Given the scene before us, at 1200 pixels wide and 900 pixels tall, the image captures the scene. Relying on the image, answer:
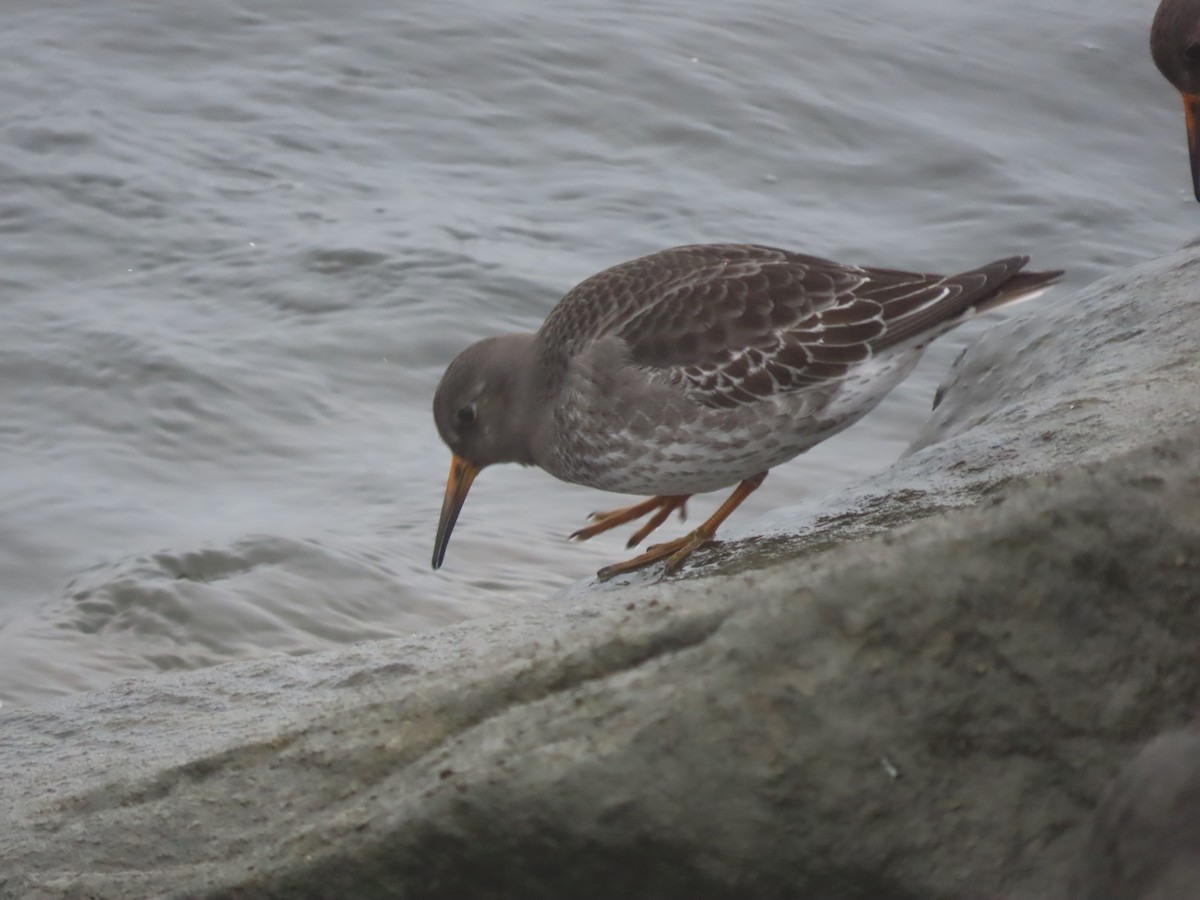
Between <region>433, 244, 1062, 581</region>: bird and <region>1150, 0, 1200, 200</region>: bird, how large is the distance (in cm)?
256

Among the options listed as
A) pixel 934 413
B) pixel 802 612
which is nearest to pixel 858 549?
pixel 802 612

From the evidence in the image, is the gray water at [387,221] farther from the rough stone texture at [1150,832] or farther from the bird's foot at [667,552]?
the rough stone texture at [1150,832]

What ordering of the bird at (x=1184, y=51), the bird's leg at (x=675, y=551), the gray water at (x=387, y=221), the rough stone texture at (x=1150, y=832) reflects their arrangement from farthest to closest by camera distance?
the bird at (x=1184, y=51), the gray water at (x=387, y=221), the bird's leg at (x=675, y=551), the rough stone texture at (x=1150, y=832)

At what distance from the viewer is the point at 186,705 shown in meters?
5.40

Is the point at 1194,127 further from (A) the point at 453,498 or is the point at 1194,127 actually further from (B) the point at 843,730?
(B) the point at 843,730

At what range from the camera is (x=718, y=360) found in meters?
6.27

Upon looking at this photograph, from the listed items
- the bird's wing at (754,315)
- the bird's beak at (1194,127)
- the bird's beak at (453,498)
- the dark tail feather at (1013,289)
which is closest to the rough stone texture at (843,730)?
the bird's wing at (754,315)

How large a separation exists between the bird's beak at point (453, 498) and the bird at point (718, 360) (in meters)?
0.54

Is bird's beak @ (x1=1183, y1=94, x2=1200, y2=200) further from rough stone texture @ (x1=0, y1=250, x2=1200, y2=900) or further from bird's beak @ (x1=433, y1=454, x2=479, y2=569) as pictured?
rough stone texture @ (x1=0, y1=250, x2=1200, y2=900)

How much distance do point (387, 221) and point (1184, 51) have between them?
5688 millimetres

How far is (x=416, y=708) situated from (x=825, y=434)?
324cm

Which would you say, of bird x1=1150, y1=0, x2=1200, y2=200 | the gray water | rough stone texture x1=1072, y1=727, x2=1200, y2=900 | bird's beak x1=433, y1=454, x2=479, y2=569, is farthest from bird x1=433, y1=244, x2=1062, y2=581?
rough stone texture x1=1072, y1=727, x2=1200, y2=900

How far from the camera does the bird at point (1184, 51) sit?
8289 millimetres

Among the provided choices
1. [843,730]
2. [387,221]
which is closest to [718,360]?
[843,730]
